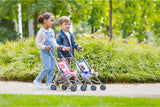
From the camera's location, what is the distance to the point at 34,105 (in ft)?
17.3

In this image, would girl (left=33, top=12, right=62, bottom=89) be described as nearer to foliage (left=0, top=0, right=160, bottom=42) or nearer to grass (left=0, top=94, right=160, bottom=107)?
grass (left=0, top=94, right=160, bottom=107)

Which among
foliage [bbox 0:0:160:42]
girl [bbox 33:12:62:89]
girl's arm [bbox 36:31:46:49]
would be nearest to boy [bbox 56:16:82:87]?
girl [bbox 33:12:62:89]

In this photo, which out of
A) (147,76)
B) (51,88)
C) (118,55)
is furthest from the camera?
Result: (118,55)

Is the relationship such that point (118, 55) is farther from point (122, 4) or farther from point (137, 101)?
point (122, 4)

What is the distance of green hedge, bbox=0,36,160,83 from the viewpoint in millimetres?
9078

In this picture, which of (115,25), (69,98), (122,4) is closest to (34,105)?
(69,98)

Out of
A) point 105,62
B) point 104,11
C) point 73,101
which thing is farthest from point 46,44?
point 104,11

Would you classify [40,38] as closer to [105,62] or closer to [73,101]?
[73,101]

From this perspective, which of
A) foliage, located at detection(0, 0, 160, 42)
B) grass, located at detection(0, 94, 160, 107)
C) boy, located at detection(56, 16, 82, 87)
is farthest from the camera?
foliage, located at detection(0, 0, 160, 42)

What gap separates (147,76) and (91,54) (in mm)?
1745

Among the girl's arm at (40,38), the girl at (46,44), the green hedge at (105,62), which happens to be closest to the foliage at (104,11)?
the green hedge at (105,62)

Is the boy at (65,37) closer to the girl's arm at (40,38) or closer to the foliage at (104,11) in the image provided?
the girl's arm at (40,38)

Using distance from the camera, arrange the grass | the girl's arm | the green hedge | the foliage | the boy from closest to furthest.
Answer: the grass < the girl's arm < the boy < the green hedge < the foliage

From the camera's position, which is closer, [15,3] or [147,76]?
[147,76]
